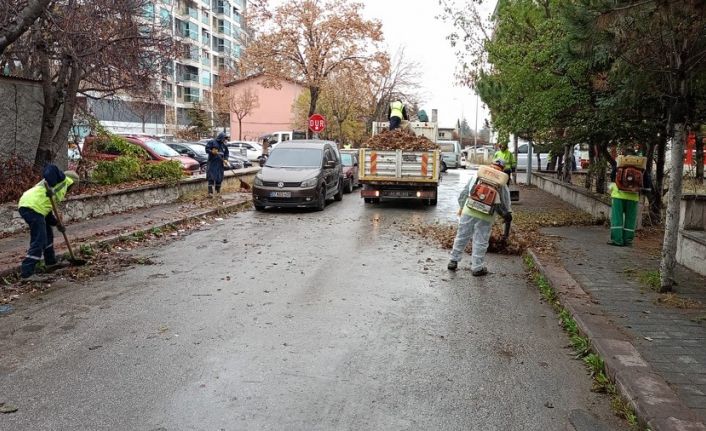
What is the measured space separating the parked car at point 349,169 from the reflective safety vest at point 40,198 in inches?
511

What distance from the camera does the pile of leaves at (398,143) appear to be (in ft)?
52.7

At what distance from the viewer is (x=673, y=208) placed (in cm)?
680

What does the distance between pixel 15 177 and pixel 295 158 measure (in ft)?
23.0

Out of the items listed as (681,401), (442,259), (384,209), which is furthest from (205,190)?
(681,401)

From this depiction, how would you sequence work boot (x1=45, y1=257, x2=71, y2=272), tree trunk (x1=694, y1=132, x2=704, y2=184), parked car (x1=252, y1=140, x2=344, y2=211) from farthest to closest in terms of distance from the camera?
1. tree trunk (x1=694, y1=132, x2=704, y2=184)
2. parked car (x1=252, y1=140, x2=344, y2=211)
3. work boot (x1=45, y1=257, x2=71, y2=272)

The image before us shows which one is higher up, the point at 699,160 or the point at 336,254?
the point at 699,160

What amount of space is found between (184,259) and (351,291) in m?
3.21

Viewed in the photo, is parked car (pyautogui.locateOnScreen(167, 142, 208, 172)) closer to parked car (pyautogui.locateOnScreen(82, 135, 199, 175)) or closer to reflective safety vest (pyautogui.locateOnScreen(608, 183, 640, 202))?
parked car (pyautogui.locateOnScreen(82, 135, 199, 175))

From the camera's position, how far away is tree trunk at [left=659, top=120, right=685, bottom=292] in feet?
22.2

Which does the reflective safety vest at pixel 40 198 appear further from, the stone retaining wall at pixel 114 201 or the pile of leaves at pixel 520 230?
the pile of leaves at pixel 520 230

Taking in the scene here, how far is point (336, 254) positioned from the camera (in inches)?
378

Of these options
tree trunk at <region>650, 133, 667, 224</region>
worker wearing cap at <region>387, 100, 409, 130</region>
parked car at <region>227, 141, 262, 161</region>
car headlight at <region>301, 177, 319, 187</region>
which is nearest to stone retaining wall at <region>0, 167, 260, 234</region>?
car headlight at <region>301, 177, 319, 187</region>

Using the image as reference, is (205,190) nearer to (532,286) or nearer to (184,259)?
(184,259)

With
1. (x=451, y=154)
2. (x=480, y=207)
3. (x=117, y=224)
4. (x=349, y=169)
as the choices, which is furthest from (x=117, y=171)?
(x=451, y=154)
